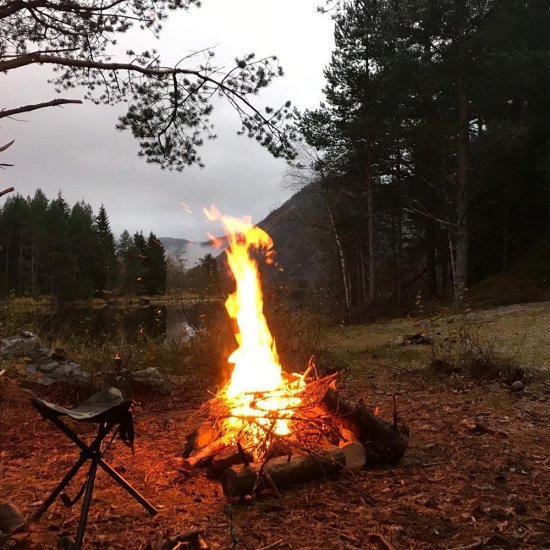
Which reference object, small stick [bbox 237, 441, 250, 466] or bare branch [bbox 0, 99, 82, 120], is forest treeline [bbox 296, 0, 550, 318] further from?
small stick [bbox 237, 441, 250, 466]

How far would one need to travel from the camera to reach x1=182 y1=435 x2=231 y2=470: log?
3939 mm

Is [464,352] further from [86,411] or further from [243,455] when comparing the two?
[86,411]

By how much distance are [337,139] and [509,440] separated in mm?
19006

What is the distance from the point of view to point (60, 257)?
A: 2240 inches

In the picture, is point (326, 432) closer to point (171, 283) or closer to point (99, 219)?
point (171, 283)

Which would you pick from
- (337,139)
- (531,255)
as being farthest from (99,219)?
(531,255)

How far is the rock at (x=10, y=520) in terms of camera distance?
287 centimetres

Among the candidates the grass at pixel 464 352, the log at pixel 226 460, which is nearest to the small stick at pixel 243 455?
the log at pixel 226 460

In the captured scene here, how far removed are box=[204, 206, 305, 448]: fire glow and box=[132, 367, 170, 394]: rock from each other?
207 centimetres

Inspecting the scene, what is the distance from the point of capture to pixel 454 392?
632 centimetres

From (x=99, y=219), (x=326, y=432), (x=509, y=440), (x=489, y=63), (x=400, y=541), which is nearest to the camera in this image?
(x=400, y=541)

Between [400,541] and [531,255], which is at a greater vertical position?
[531,255]

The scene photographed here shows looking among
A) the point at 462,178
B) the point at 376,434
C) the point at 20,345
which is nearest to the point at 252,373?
the point at 376,434

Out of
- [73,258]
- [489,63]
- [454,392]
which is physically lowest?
[454,392]
